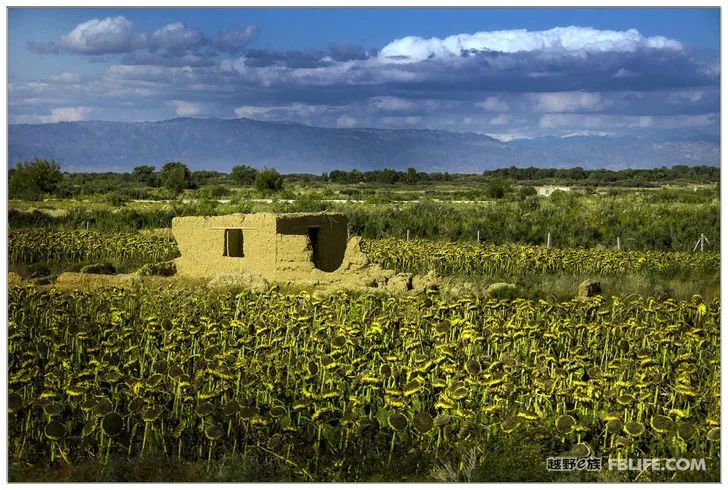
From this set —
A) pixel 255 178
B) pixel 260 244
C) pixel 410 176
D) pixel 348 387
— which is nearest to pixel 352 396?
pixel 348 387

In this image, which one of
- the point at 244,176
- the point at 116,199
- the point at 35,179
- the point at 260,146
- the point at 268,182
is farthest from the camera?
the point at 244,176

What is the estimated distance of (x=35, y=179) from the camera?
3136 cm

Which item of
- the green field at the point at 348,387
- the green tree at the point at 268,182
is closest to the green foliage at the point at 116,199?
the green tree at the point at 268,182

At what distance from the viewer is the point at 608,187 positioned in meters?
66.9

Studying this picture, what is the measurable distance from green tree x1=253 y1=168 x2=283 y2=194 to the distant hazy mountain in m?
13.3

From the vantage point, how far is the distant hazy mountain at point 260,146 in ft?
43.0

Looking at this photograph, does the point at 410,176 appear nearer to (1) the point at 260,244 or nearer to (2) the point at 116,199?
(2) the point at 116,199

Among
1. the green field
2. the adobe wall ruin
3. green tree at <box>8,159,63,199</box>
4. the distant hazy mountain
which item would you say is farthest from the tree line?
the green field

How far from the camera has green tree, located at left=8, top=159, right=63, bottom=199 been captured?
28.6m

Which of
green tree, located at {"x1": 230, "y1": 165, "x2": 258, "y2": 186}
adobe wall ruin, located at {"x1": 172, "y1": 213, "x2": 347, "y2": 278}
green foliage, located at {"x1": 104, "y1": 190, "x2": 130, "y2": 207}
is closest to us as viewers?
adobe wall ruin, located at {"x1": 172, "y1": 213, "x2": 347, "y2": 278}

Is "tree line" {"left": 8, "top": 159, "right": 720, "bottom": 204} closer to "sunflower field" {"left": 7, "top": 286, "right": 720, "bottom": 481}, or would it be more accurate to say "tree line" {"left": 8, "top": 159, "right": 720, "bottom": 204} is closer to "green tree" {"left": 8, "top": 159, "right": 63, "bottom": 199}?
"green tree" {"left": 8, "top": 159, "right": 63, "bottom": 199}

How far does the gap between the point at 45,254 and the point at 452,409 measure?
61.3ft

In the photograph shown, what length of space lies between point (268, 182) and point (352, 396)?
48612 millimetres

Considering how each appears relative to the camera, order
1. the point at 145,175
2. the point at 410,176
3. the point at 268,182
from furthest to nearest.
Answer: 1. the point at 410,176
2. the point at 145,175
3. the point at 268,182
